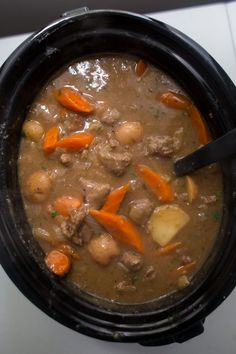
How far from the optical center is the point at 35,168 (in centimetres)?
157

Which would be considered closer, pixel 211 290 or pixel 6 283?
pixel 211 290

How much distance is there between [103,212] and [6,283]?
1.43 feet

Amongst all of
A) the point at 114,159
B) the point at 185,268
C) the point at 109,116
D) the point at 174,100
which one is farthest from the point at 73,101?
the point at 185,268

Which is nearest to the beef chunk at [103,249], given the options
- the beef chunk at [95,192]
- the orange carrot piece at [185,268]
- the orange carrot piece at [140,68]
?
the beef chunk at [95,192]

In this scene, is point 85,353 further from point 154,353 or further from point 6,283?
point 6,283

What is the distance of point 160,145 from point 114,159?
16 cm

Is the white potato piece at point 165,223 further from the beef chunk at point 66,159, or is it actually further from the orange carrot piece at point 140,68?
the orange carrot piece at point 140,68

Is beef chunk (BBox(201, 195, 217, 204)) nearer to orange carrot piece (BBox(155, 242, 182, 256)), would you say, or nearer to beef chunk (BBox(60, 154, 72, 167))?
orange carrot piece (BBox(155, 242, 182, 256))

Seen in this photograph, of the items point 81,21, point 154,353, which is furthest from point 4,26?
point 154,353

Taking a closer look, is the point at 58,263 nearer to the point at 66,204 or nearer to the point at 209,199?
the point at 66,204

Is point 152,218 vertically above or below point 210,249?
above

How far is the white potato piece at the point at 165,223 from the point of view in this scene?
1554mm

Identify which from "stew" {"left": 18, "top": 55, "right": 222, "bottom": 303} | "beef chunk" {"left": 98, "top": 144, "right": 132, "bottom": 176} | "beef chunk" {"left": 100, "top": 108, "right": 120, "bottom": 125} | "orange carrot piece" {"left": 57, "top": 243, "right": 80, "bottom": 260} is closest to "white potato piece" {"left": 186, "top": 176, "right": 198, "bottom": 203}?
"stew" {"left": 18, "top": 55, "right": 222, "bottom": 303}

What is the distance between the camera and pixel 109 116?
1566 millimetres
